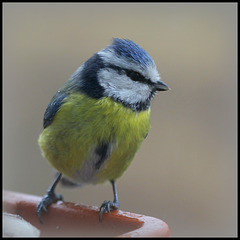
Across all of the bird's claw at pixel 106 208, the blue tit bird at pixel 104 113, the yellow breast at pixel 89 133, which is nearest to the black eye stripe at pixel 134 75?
the blue tit bird at pixel 104 113

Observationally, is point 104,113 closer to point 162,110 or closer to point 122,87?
point 122,87

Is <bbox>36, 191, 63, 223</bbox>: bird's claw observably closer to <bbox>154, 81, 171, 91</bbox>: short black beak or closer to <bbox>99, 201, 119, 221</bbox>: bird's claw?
<bbox>99, 201, 119, 221</bbox>: bird's claw

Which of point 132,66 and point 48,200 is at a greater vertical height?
point 132,66

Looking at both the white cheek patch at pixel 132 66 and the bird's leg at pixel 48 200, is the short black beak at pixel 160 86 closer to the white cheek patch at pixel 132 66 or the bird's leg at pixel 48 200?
the white cheek patch at pixel 132 66

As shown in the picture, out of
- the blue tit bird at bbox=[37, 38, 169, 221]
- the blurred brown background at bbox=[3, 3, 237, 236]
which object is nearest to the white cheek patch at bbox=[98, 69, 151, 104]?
the blue tit bird at bbox=[37, 38, 169, 221]

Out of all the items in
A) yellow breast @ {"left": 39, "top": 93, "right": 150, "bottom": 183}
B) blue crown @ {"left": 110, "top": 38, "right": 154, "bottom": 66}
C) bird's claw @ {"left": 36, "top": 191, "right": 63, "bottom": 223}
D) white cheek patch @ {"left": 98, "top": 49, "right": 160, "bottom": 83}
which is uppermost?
blue crown @ {"left": 110, "top": 38, "right": 154, "bottom": 66}

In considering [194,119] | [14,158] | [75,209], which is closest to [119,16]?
[194,119]

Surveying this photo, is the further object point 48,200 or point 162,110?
point 162,110

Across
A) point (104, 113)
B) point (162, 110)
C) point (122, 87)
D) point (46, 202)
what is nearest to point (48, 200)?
point (46, 202)
